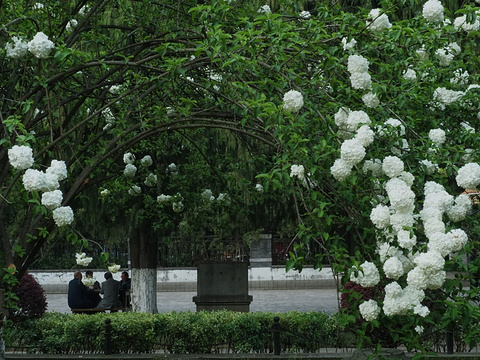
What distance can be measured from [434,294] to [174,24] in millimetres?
4876

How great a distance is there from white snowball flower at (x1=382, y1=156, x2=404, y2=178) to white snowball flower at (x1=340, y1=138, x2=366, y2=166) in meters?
0.20

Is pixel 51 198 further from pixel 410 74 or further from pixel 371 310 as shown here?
pixel 410 74

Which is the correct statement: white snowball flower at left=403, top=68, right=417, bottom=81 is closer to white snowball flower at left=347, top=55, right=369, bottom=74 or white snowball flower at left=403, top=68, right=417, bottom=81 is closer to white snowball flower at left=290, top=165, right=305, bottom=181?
white snowball flower at left=347, top=55, right=369, bottom=74

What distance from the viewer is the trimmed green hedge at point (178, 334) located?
12.0 metres

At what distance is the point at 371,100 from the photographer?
5.70 metres

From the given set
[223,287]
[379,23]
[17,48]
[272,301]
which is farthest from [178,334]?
[272,301]

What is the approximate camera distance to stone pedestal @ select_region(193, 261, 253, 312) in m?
15.8

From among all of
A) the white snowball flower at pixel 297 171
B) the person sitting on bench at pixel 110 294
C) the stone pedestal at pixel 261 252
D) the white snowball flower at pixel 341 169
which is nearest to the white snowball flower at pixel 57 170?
the white snowball flower at pixel 297 171

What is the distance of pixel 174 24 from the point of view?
28.9 ft

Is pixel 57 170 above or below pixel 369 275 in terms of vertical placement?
above

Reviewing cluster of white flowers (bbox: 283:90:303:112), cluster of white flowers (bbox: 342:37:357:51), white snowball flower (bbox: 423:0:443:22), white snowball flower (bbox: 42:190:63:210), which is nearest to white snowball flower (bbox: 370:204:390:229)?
cluster of white flowers (bbox: 283:90:303:112)

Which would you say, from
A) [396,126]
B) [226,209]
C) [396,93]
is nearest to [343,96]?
[396,93]

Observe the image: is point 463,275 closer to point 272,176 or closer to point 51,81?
point 272,176

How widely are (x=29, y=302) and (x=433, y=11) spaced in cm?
899
